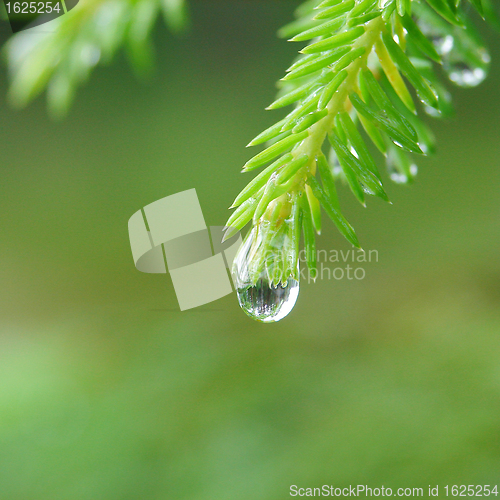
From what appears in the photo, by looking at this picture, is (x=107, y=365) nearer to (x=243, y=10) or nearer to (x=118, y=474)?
(x=118, y=474)

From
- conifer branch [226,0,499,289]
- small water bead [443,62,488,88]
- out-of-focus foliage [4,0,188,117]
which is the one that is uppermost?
out-of-focus foliage [4,0,188,117]

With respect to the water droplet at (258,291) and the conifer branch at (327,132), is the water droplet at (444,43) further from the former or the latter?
the water droplet at (258,291)

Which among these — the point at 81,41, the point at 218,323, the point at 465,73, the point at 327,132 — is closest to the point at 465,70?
the point at 465,73

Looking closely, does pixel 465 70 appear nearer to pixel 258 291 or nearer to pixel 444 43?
pixel 444 43

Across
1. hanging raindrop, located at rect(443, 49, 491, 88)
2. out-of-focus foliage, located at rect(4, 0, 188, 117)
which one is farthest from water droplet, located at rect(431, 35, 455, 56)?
out-of-focus foliage, located at rect(4, 0, 188, 117)

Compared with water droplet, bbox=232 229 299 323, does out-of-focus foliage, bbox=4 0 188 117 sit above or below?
above

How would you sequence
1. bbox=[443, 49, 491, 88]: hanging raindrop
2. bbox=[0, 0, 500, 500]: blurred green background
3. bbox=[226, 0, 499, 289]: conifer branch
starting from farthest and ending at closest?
bbox=[0, 0, 500, 500]: blurred green background < bbox=[443, 49, 491, 88]: hanging raindrop < bbox=[226, 0, 499, 289]: conifer branch

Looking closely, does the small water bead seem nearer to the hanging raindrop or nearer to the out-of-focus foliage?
the hanging raindrop
